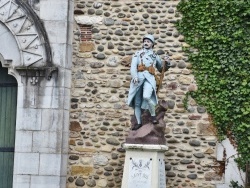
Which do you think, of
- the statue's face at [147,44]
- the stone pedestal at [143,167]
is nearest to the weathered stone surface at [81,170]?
the stone pedestal at [143,167]

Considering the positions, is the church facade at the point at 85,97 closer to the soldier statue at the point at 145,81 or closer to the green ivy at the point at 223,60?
the green ivy at the point at 223,60

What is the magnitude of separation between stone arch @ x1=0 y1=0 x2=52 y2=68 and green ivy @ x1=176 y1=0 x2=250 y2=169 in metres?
2.41

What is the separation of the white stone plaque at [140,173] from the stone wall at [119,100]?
119 centimetres

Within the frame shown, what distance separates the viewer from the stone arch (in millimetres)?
10773

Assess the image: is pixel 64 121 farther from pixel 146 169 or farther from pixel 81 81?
pixel 146 169

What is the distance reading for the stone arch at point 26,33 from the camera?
35.3 ft

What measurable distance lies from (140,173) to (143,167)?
0.32 ft

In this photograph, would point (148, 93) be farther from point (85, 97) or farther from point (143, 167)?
point (85, 97)

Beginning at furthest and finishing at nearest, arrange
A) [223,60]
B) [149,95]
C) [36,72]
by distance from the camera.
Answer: [36,72], [223,60], [149,95]

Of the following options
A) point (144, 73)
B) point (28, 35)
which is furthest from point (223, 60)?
point (28, 35)

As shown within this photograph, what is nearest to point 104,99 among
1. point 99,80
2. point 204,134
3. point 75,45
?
point 99,80

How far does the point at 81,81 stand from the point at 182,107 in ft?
5.92

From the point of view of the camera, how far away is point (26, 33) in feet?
35.5

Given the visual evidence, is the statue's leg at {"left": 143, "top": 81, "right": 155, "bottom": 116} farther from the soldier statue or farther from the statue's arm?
the statue's arm
